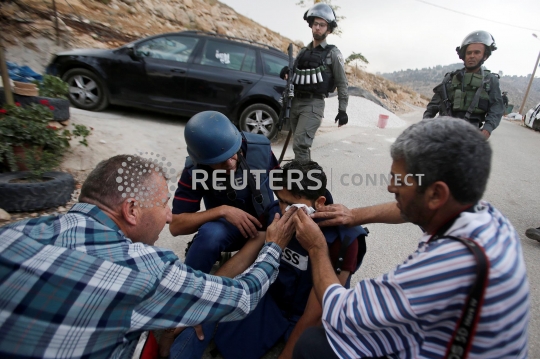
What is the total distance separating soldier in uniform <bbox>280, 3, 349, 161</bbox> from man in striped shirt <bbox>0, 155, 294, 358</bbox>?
3.31 m

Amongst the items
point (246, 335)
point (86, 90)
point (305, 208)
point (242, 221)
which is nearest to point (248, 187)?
point (242, 221)

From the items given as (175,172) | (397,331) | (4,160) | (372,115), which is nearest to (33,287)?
(397,331)

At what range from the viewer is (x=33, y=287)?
80cm

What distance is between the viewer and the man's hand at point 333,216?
167cm

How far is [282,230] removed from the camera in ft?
5.14

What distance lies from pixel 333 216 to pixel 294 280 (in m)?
0.44

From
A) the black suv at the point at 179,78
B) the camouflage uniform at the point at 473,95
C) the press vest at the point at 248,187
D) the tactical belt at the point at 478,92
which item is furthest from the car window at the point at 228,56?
the press vest at the point at 248,187

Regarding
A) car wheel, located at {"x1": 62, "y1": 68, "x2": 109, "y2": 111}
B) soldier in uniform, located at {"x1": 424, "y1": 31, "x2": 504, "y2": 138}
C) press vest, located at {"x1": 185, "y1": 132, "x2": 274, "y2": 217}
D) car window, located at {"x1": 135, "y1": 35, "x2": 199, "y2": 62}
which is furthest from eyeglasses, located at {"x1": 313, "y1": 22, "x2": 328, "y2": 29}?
car wheel, located at {"x1": 62, "y1": 68, "x2": 109, "y2": 111}

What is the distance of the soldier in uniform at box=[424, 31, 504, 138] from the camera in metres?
3.42

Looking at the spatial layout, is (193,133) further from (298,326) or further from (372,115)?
(372,115)

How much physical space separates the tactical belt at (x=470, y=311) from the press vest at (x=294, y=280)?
0.87 metres

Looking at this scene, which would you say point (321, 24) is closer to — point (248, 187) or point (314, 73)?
point (314, 73)

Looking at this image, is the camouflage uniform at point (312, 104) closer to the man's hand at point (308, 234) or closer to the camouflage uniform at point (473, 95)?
the camouflage uniform at point (473, 95)

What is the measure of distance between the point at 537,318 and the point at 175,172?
3.85m
